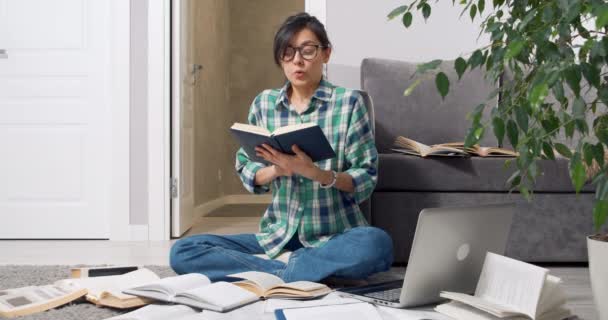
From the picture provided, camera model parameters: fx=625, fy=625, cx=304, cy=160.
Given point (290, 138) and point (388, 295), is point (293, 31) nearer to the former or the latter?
point (290, 138)

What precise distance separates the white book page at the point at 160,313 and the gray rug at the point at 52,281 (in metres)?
0.12

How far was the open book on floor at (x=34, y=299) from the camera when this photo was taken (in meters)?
1.62

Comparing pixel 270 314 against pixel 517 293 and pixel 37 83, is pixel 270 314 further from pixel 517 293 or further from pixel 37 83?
pixel 37 83

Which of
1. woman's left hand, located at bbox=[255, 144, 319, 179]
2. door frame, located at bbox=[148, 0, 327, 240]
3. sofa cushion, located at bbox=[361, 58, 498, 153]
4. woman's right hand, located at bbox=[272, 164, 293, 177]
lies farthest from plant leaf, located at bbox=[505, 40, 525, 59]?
door frame, located at bbox=[148, 0, 327, 240]

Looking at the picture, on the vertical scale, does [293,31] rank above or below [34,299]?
above

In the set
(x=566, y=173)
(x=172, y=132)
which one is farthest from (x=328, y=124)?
(x=172, y=132)

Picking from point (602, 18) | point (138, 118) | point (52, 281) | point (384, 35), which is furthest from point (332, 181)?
point (138, 118)

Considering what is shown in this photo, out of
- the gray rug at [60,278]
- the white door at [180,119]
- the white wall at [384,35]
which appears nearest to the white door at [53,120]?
the white door at [180,119]

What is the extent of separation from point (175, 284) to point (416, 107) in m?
1.54

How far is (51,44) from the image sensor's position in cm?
330

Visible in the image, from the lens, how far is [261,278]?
1803 millimetres

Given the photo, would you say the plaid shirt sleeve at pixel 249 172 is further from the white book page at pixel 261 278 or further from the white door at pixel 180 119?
the white door at pixel 180 119

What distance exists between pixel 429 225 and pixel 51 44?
2554 millimetres

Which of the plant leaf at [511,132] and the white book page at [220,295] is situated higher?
the plant leaf at [511,132]
